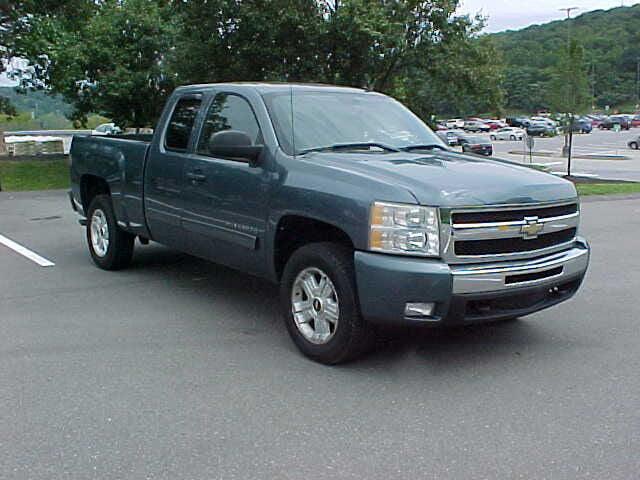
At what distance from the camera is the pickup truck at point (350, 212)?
4.75m

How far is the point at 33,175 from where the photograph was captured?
20781 millimetres

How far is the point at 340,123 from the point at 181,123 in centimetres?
157

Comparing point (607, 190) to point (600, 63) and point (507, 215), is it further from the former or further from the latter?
point (600, 63)

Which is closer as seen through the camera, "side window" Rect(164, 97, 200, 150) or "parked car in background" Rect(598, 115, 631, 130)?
"side window" Rect(164, 97, 200, 150)

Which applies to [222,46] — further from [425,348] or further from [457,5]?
[425,348]

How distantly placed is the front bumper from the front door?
3.97ft

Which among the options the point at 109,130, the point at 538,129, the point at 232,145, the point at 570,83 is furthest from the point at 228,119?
the point at 538,129

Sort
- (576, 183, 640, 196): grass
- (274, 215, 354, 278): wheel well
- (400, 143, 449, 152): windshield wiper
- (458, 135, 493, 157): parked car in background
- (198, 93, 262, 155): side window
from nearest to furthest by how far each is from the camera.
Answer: (274, 215, 354, 278): wheel well → (198, 93, 262, 155): side window → (400, 143, 449, 152): windshield wiper → (576, 183, 640, 196): grass → (458, 135, 493, 157): parked car in background

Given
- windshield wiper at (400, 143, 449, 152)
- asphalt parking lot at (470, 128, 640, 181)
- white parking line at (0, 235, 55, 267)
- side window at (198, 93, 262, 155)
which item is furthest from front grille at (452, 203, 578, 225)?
asphalt parking lot at (470, 128, 640, 181)

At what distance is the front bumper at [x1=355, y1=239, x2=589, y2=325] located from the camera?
184 inches

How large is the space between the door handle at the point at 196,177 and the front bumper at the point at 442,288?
195cm

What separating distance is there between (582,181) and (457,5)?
28.9ft

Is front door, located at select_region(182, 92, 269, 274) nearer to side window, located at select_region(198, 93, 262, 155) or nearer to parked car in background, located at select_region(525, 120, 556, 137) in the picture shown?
side window, located at select_region(198, 93, 262, 155)

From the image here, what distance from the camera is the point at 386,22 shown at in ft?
57.8
